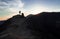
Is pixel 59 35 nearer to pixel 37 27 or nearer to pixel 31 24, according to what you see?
pixel 37 27

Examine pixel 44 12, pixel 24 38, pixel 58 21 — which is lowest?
pixel 24 38

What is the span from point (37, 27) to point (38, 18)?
7.99ft

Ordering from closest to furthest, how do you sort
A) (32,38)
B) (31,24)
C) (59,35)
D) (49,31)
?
(32,38), (59,35), (49,31), (31,24)

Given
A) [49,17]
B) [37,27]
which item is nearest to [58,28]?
[49,17]

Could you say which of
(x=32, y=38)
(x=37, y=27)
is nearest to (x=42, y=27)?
(x=37, y=27)

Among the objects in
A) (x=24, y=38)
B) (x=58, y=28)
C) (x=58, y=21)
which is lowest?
(x=24, y=38)

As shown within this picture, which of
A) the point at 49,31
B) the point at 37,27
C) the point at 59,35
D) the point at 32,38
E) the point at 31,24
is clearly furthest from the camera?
the point at 31,24

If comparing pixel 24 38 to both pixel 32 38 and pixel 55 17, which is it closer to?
pixel 32 38

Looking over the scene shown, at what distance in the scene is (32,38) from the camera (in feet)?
63.8

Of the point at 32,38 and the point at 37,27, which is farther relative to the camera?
the point at 37,27

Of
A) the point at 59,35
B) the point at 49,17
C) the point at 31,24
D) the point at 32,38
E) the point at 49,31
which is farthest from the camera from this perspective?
the point at 31,24

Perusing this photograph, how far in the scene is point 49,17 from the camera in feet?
77.5

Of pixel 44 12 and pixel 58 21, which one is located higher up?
pixel 44 12

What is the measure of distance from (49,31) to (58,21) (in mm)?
3200
